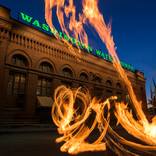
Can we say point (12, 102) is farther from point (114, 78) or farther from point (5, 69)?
point (114, 78)

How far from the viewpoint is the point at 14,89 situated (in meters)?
24.1

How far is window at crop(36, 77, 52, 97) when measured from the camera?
26672mm

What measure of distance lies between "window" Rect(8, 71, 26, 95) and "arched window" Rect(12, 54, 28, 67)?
3.66 ft

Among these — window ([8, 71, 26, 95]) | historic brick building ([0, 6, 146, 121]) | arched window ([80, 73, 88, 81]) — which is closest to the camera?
historic brick building ([0, 6, 146, 121])

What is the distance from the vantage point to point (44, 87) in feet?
89.5

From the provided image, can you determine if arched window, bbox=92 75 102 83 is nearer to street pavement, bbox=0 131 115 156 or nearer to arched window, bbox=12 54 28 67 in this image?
arched window, bbox=12 54 28 67

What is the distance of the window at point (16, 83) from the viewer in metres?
23.9

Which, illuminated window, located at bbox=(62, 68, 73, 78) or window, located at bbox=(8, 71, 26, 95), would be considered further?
illuminated window, located at bbox=(62, 68, 73, 78)

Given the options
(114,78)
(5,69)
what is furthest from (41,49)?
(114,78)

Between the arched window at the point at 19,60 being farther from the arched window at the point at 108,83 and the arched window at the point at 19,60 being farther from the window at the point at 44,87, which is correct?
the arched window at the point at 108,83

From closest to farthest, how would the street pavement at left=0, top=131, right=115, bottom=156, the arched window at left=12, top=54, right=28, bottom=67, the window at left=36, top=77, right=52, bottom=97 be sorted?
the street pavement at left=0, top=131, right=115, bottom=156, the arched window at left=12, top=54, right=28, bottom=67, the window at left=36, top=77, right=52, bottom=97

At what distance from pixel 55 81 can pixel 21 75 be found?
16.2ft

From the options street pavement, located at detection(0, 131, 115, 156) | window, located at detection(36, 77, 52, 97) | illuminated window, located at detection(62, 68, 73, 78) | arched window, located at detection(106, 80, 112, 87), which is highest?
illuminated window, located at detection(62, 68, 73, 78)

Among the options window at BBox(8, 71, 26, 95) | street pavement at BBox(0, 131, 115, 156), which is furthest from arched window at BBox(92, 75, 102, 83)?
street pavement at BBox(0, 131, 115, 156)
